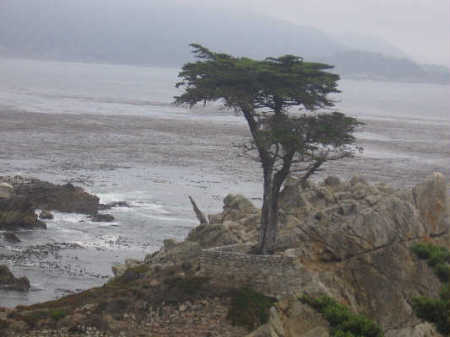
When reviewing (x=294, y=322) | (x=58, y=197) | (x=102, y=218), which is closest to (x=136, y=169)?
(x=58, y=197)

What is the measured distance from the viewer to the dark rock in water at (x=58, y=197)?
4575 cm

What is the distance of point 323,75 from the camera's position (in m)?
27.6

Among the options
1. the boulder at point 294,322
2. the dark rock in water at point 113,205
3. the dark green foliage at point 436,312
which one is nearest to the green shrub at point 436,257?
the dark green foliage at point 436,312

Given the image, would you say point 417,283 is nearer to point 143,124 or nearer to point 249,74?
point 249,74

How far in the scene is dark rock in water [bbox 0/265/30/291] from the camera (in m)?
30.5

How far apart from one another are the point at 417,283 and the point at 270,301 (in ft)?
14.1

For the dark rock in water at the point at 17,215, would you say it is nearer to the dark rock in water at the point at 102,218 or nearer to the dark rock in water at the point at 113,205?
A: the dark rock in water at the point at 102,218

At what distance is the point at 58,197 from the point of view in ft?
153

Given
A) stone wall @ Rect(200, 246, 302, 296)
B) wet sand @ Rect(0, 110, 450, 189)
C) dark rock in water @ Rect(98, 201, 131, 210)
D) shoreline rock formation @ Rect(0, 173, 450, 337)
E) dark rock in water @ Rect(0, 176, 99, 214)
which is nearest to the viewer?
shoreline rock formation @ Rect(0, 173, 450, 337)

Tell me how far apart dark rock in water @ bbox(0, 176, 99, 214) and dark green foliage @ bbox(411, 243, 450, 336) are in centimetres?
2804

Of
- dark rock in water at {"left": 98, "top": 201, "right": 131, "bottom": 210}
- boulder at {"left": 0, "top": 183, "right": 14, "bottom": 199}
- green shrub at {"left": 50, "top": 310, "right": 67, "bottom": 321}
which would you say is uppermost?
green shrub at {"left": 50, "top": 310, "right": 67, "bottom": 321}

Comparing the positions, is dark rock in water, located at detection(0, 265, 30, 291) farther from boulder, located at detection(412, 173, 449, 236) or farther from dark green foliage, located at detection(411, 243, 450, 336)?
dark green foliage, located at detection(411, 243, 450, 336)

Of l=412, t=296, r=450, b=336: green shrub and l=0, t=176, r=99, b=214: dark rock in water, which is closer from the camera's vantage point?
l=412, t=296, r=450, b=336: green shrub

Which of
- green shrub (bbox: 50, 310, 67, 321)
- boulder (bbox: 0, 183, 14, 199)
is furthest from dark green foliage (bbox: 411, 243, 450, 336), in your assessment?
boulder (bbox: 0, 183, 14, 199)
